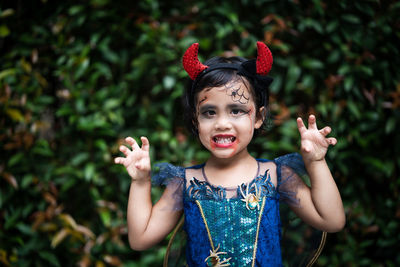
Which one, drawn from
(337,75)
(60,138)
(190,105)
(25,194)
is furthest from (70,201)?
(337,75)

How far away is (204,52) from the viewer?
2518 mm

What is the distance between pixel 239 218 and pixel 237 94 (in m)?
0.44

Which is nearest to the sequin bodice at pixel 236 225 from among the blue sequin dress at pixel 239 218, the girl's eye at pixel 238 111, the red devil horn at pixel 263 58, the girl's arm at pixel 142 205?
the blue sequin dress at pixel 239 218

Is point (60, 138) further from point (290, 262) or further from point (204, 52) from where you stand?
point (290, 262)

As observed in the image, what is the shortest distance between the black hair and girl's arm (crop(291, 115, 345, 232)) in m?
0.19

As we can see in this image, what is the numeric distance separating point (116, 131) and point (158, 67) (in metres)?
0.55

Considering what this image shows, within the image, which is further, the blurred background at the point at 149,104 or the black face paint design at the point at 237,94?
the blurred background at the point at 149,104

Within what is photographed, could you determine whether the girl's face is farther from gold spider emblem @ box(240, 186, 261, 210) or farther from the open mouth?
gold spider emblem @ box(240, 186, 261, 210)

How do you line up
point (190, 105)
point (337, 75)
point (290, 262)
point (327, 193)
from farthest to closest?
point (337, 75) → point (290, 262) → point (190, 105) → point (327, 193)

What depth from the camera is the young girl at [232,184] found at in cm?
121

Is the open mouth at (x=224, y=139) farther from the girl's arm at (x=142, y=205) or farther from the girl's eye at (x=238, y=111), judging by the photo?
the girl's arm at (x=142, y=205)

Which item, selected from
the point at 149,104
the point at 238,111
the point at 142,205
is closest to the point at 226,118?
the point at 238,111

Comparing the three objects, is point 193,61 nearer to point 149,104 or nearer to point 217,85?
point 217,85

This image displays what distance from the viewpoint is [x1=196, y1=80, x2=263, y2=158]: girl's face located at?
122 centimetres
